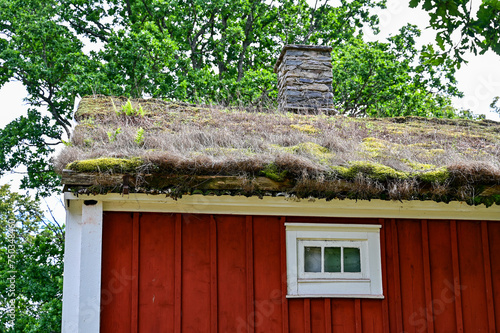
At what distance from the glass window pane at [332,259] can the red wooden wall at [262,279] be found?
0.99ft

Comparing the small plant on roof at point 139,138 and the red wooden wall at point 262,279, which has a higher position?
the small plant on roof at point 139,138

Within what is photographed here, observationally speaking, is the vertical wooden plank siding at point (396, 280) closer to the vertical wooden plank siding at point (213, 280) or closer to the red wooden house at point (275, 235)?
the red wooden house at point (275, 235)

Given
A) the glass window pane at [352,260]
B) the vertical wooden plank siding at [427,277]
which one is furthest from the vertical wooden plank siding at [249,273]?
the vertical wooden plank siding at [427,277]

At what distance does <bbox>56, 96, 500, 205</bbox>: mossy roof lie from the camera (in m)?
5.39

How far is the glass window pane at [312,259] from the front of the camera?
20.5ft

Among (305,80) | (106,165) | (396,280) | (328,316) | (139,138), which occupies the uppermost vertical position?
(305,80)

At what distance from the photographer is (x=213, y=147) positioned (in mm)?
6141

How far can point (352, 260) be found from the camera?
20.9 feet

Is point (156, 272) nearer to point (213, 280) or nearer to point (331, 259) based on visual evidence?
point (213, 280)

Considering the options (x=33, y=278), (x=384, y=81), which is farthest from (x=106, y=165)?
(x=384, y=81)

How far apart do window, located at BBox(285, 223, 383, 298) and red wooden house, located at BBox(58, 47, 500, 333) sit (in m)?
0.01

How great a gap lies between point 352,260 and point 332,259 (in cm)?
22

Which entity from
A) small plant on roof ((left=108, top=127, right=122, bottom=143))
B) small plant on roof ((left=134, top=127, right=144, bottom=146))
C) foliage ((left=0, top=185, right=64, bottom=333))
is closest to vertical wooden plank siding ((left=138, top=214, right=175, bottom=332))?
small plant on roof ((left=134, top=127, right=144, bottom=146))

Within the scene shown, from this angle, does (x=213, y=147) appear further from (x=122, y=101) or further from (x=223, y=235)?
(x=122, y=101)
